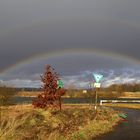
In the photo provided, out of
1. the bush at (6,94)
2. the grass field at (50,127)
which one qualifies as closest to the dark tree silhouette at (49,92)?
the grass field at (50,127)

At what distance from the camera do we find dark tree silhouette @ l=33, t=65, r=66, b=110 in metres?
27.0

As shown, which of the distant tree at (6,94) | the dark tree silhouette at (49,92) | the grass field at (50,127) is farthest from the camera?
the distant tree at (6,94)

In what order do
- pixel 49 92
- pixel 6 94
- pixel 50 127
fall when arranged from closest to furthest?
pixel 50 127 < pixel 49 92 < pixel 6 94

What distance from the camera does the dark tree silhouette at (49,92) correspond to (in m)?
27.0

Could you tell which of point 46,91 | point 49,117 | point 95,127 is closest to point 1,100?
point 46,91

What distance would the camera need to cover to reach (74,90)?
83562mm

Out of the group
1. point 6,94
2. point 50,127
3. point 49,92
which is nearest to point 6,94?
point 6,94

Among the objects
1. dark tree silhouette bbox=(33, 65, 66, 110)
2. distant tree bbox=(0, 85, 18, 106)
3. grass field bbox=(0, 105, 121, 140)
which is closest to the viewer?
grass field bbox=(0, 105, 121, 140)

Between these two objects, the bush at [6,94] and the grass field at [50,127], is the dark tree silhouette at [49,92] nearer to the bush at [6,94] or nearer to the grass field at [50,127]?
the grass field at [50,127]

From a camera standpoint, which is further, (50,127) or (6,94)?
(6,94)

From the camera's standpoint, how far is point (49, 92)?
27.3 m

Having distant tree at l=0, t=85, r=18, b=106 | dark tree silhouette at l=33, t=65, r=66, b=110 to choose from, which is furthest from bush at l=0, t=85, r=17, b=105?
dark tree silhouette at l=33, t=65, r=66, b=110

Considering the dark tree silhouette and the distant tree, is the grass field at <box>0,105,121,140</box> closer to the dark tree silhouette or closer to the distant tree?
the dark tree silhouette

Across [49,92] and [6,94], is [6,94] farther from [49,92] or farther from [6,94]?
[49,92]
